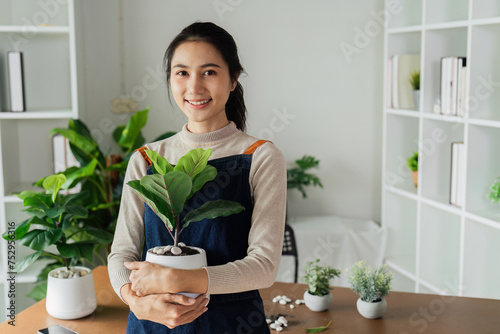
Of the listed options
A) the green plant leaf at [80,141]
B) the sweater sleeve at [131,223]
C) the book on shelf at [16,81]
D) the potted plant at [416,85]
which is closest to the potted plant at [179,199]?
the sweater sleeve at [131,223]

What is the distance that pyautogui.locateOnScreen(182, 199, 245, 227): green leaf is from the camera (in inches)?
48.9

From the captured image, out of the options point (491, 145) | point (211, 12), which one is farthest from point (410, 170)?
point (211, 12)

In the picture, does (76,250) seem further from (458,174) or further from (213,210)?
(458,174)

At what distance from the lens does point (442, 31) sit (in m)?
3.14

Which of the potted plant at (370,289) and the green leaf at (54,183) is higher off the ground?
the green leaf at (54,183)

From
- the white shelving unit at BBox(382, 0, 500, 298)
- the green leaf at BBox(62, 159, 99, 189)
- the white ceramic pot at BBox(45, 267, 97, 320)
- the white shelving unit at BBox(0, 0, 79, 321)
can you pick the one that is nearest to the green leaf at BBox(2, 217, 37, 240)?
the white ceramic pot at BBox(45, 267, 97, 320)

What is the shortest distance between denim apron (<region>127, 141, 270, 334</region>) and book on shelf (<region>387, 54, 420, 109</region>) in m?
2.31

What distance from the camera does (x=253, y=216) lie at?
1.34 m

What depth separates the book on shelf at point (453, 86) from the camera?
2871 millimetres

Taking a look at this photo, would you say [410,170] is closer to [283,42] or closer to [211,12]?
[283,42]

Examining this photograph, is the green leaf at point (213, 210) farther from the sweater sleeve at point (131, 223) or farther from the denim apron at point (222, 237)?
the sweater sleeve at point (131, 223)

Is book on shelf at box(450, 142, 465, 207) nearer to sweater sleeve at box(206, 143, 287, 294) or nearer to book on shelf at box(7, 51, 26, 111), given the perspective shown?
sweater sleeve at box(206, 143, 287, 294)

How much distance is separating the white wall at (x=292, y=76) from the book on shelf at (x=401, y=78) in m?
0.27

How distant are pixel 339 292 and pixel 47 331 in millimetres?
993
